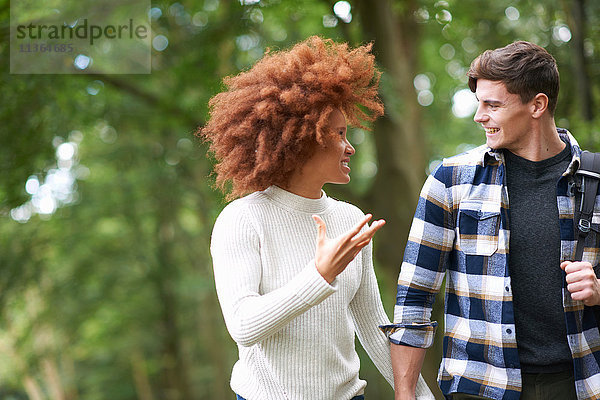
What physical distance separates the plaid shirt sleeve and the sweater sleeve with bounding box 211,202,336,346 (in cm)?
65

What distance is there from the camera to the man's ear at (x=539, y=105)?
2.69 meters

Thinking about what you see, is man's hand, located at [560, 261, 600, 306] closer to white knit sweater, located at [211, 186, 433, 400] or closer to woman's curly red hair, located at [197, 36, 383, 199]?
white knit sweater, located at [211, 186, 433, 400]

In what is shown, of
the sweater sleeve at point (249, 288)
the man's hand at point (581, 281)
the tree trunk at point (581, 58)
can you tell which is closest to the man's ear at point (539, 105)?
the man's hand at point (581, 281)

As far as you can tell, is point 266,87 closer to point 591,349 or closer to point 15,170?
point 591,349

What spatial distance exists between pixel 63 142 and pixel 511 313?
6.85 m

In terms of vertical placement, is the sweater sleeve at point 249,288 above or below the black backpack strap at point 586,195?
below

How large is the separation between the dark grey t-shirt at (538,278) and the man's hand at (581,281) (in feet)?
0.65

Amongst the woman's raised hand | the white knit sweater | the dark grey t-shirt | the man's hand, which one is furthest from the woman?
the man's hand

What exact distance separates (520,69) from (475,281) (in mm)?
884

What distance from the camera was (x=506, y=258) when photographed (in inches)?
102

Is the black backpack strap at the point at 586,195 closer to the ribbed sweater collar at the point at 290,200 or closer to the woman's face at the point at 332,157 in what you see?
the woman's face at the point at 332,157

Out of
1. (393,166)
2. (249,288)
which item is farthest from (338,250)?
(393,166)

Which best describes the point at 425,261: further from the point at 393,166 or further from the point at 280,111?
the point at 393,166

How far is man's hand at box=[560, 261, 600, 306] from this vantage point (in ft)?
7.79
